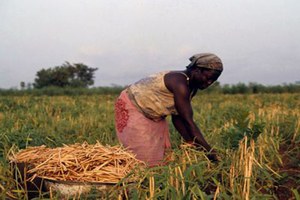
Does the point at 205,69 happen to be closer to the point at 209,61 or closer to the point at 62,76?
the point at 209,61

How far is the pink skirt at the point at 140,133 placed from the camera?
320cm

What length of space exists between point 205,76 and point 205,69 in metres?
0.06

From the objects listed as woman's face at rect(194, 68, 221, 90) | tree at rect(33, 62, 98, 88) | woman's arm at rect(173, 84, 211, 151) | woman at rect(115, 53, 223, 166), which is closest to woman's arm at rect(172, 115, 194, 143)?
woman at rect(115, 53, 223, 166)

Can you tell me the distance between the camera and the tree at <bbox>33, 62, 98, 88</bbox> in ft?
132

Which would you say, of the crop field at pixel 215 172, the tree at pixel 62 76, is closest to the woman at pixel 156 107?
the crop field at pixel 215 172

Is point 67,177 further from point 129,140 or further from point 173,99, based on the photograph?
point 173,99

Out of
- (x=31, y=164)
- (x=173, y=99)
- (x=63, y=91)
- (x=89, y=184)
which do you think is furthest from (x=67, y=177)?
(x=63, y=91)

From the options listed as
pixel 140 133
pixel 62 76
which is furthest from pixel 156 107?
pixel 62 76

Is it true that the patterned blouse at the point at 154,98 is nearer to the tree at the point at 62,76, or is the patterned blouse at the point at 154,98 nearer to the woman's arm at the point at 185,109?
the woman's arm at the point at 185,109

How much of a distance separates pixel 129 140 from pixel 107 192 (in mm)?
1347

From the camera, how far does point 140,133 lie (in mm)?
3217

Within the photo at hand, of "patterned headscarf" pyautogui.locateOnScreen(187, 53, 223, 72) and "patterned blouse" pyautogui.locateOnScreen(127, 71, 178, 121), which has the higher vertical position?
"patterned headscarf" pyautogui.locateOnScreen(187, 53, 223, 72)

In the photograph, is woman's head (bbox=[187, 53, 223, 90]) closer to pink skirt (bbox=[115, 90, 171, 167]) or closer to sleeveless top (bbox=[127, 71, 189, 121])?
sleeveless top (bbox=[127, 71, 189, 121])

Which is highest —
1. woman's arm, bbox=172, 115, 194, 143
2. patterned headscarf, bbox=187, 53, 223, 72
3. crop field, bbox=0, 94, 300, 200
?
Result: patterned headscarf, bbox=187, 53, 223, 72
